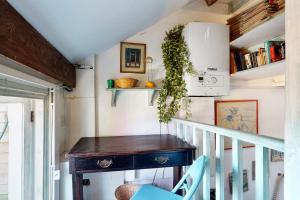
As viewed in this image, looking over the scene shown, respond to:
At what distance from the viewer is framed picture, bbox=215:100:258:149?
97.5 inches

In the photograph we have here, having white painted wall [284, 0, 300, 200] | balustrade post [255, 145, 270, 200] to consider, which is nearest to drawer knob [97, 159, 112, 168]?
balustrade post [255, 145, 270, 200]

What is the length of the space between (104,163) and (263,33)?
1833 mm

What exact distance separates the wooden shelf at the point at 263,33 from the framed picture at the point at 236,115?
71 cm

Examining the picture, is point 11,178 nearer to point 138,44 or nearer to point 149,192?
point 149,192

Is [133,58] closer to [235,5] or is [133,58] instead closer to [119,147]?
[119,147]

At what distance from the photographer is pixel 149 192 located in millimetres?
1549

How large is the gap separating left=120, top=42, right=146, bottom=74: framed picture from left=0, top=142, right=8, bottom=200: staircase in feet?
4.20

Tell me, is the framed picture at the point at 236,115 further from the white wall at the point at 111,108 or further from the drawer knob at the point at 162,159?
the drawer knob at the point at 162,159

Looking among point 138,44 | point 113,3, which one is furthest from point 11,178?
point 138,44

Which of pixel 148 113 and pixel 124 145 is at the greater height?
pixel 148 113

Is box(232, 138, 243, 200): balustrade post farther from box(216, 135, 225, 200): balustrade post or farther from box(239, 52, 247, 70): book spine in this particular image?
box(239, 52, 247, 70): book spine

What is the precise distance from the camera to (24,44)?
0.88m

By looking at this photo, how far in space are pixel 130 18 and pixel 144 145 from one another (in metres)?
1.05

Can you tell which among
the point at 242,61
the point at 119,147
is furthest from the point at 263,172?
the point at 242,61
